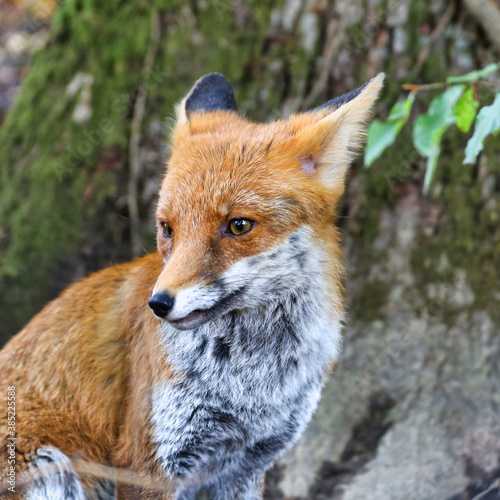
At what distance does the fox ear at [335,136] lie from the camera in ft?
10.3

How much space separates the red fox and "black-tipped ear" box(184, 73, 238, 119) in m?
0.04

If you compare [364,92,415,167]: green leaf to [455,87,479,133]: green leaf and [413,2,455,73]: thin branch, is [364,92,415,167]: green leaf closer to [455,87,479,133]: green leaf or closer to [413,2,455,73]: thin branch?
[455,87,479,133]: green leaf

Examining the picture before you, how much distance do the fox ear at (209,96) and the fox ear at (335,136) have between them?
0.93 metres

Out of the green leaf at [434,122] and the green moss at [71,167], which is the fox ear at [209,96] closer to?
the green leaf at [434,122]

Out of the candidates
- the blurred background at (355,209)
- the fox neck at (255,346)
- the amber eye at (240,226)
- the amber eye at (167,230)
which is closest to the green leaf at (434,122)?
the fox neck at (255,346)

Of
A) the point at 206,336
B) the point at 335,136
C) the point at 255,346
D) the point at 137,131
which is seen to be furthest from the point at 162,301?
Answer: the point at 137,131

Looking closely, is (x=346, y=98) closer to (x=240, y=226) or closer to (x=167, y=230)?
(x=240, y=226)

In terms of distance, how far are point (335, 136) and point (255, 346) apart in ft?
4.23

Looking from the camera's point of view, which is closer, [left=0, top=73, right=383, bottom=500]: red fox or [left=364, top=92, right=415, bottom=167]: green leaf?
[left=0, top=73, right=383, bottom=500]: red fox

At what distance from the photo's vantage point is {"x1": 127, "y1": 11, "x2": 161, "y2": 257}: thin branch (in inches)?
216

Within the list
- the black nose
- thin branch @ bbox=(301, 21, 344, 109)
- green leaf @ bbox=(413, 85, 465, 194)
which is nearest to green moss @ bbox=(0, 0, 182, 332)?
thin branch @ bbox=(301, 21, 344, 109)

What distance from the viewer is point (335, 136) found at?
3.20 meters

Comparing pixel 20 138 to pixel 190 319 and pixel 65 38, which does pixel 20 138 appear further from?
pixel 190 319

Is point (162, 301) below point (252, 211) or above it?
below
